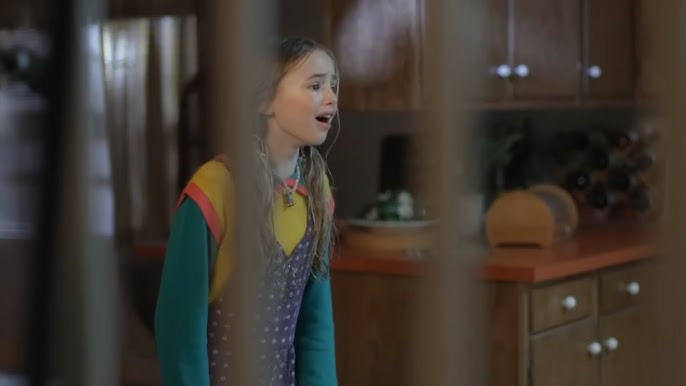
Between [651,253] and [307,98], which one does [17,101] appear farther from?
Result: [307,98]

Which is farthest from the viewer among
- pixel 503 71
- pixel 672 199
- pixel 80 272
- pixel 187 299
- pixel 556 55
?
pixel 556 55

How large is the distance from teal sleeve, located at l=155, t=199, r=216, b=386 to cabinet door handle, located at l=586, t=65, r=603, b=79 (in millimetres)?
2325

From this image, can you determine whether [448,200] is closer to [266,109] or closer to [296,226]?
[266,109]

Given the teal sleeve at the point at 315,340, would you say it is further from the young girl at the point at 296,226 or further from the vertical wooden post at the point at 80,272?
the vertical wooden post at the point at 80,272

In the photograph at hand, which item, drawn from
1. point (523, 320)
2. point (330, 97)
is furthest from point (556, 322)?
point (330, 97)

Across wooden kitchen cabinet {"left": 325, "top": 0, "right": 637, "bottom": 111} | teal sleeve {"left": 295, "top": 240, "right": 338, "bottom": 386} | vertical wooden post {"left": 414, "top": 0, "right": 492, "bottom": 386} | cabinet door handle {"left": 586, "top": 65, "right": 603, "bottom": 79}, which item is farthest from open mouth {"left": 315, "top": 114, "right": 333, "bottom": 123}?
cabinet door handle {"left": 586, "top": 65, "right": 603, "bottom": 79}

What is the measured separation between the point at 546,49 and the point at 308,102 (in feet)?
6.42

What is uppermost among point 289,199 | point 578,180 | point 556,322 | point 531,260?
point 289,199

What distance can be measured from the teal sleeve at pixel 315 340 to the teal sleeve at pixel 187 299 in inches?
11.3

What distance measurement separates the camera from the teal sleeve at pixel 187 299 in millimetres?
990

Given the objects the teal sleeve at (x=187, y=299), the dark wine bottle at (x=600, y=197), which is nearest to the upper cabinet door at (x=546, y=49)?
the dark wine bottle at (x=600, y=197)

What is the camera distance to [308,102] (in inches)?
61.4

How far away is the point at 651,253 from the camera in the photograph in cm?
50

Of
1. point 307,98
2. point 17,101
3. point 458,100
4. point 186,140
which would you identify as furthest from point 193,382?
point 458,100
